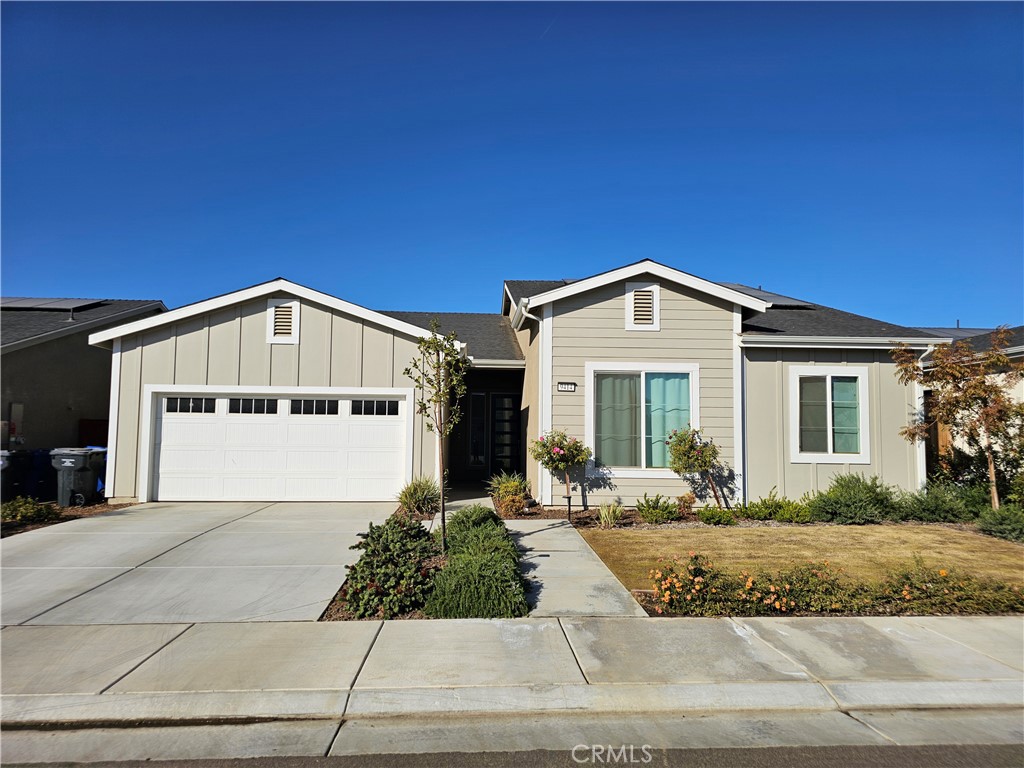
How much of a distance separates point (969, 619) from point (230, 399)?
11.9m

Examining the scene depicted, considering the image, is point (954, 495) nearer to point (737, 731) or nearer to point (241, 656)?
point (737, 731)

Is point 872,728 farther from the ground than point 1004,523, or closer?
closer

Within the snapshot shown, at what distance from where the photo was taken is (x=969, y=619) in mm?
5797

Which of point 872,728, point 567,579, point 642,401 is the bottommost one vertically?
point 872,728

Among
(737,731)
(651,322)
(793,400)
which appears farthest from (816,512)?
(737,731)

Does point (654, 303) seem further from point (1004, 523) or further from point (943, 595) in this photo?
point (943, 595)

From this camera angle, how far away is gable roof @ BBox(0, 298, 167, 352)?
13430 millimetres

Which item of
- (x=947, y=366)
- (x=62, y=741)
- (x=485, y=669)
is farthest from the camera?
(x=947, y=366)

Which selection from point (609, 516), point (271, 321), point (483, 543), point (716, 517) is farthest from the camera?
point (271, 321)

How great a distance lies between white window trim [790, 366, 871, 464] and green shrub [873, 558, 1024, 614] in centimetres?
492

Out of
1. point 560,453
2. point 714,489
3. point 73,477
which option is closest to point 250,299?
point 73,477

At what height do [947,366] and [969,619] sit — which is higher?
[947,366]

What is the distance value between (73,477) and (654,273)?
1166cm

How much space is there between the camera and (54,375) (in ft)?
45.6
